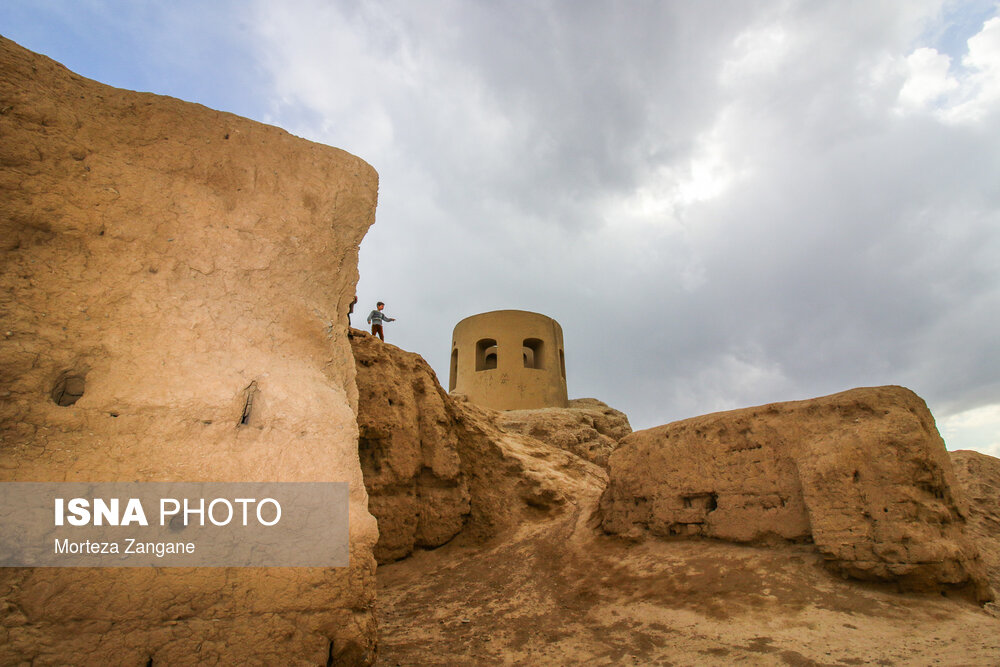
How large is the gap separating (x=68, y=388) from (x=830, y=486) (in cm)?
441

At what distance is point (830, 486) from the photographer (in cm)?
368

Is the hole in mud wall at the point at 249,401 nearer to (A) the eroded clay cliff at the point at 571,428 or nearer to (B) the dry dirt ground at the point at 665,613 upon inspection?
(B) the dry dirt ground at the point at 665,613

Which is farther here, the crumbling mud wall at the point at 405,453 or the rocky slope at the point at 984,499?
the crumbling mud wall at the point at 405,453

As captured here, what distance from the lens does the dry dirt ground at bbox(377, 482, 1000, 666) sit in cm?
291

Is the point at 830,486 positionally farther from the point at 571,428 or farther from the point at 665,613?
the point at 571,428

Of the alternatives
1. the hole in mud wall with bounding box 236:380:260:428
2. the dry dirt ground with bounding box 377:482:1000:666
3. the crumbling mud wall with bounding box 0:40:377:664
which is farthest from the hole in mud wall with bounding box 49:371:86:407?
the dry dirt ground with bounding box 377:482:1000:666

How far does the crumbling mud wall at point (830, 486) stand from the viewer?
10.9 feet

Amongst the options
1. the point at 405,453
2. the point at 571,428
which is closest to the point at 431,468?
the point at 405,453

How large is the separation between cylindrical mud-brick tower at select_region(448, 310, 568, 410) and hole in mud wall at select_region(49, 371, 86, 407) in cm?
1171

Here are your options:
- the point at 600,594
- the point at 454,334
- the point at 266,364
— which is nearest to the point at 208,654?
the point at 266,364

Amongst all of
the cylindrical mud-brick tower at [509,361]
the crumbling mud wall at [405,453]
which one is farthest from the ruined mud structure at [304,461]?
the cylindrical mud-brick tower at [509,361]

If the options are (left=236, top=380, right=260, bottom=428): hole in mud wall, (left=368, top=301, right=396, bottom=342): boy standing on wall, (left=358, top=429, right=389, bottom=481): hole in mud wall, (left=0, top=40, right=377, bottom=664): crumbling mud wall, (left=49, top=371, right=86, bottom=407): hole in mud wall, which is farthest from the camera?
(left=368, top=301, right=396, bottom=342): boy standing on wall

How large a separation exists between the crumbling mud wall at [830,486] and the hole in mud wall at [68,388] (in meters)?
4.33

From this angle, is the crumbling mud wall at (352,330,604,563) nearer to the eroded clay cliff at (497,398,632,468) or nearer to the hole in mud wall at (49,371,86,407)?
the hole in mud wall at (49,371,86,407)
